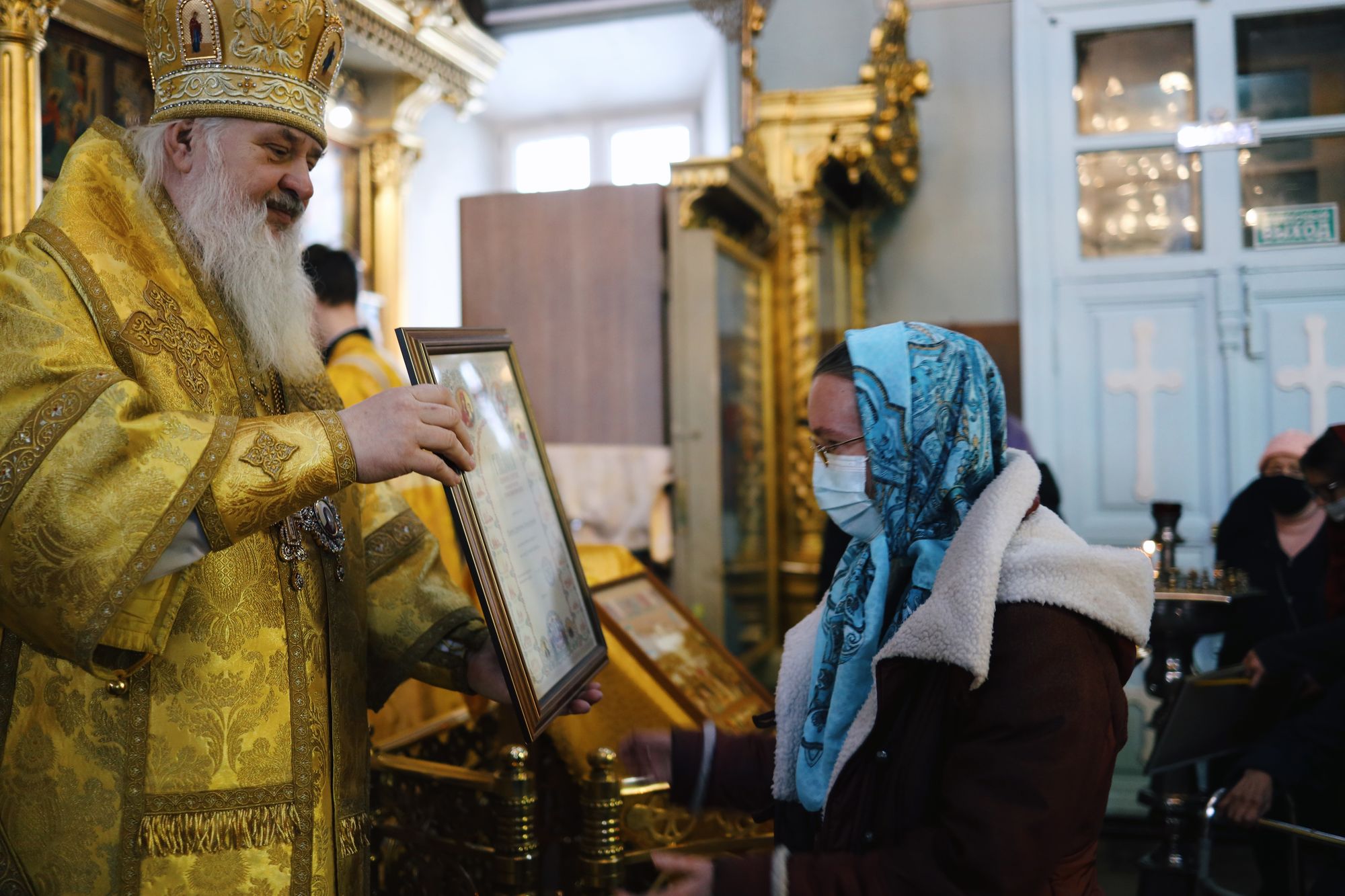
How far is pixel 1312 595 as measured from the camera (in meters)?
3.97

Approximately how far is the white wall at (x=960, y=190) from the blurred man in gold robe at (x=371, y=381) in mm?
3172

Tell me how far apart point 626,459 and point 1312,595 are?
2.43m

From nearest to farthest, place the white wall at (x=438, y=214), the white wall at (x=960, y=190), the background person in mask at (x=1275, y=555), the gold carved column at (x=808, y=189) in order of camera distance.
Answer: the background person in mask at (x=1275, y=555) < the gold carved column at (x=808, y=189) < the white wall at (x=960, y=190) < the white wall at (x=438, y=214)

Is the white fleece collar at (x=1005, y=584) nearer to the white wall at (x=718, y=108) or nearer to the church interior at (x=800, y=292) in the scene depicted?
the church interior at (x=800, y=292)

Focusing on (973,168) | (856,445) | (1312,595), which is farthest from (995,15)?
(856,445)

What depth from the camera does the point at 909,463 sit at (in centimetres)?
155

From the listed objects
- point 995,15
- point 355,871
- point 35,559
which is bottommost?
point 355,871

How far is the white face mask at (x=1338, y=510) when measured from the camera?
3162 mm

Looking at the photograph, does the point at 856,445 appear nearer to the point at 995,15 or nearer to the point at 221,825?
the point at 221,825

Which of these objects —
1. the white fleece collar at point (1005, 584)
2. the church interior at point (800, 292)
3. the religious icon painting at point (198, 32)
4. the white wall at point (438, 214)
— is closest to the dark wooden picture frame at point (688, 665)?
the church interior at point (800, 292)

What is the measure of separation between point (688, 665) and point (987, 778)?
5.34 feet

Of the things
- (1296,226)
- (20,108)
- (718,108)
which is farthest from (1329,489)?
(718,108)

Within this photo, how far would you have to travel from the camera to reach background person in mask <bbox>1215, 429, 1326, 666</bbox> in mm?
3965

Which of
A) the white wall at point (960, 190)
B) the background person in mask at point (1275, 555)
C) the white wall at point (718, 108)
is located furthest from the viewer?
the white wall at point (718, 108)
